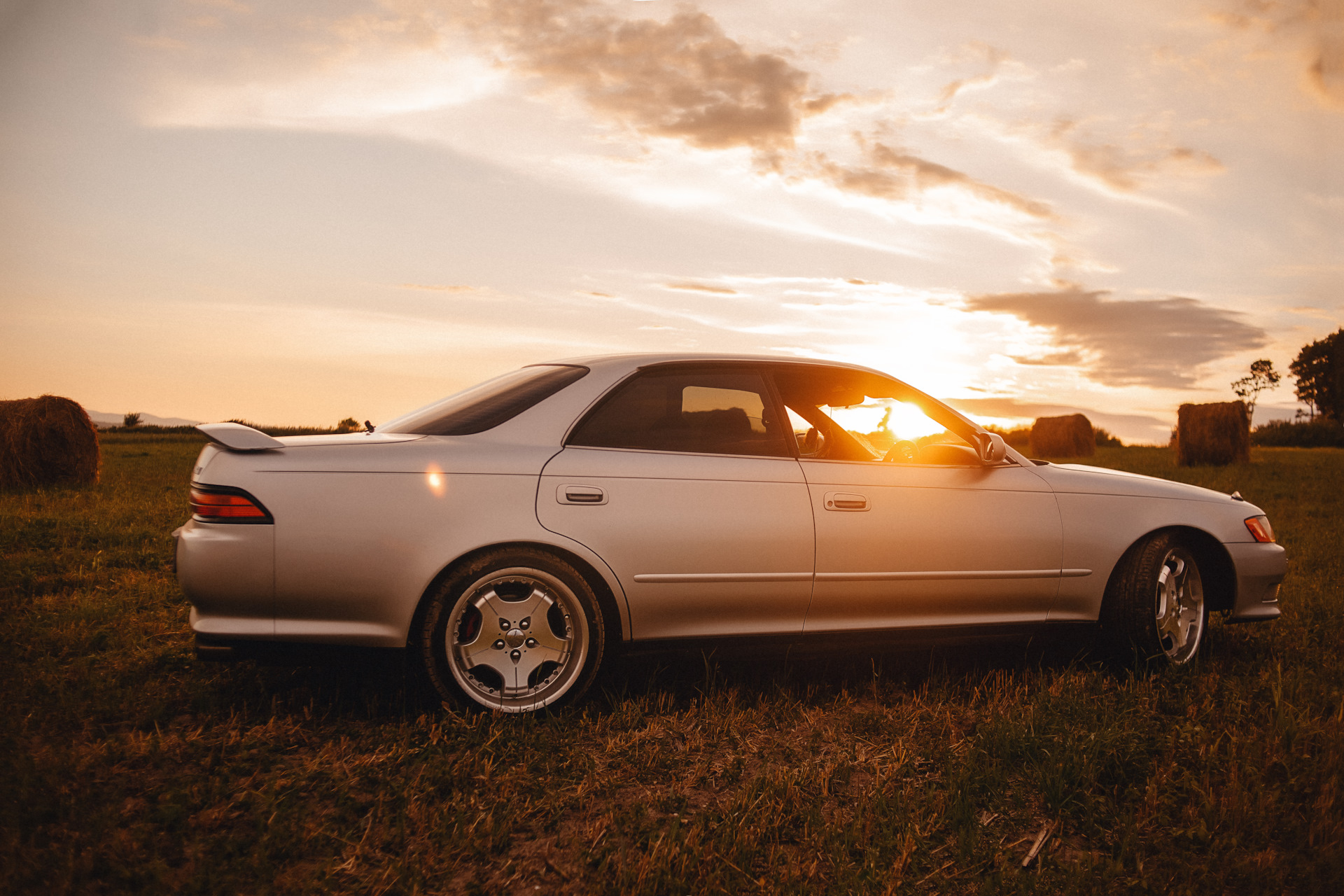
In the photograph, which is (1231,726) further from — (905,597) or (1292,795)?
(905,597)

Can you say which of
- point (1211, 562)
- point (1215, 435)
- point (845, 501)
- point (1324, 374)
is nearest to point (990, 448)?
point (845, 501)

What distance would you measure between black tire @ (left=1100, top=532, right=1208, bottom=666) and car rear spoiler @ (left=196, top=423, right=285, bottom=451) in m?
3.92

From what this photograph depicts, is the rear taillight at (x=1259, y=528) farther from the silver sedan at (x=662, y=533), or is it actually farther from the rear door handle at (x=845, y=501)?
the rear door handle at (x=845, y=501)

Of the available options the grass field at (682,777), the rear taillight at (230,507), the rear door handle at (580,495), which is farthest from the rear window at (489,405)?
the grass field at (682,777)

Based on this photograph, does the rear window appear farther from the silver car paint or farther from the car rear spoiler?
the car rear spoiler

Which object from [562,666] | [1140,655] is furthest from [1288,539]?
[562,666]

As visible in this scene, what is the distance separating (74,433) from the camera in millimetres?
12195

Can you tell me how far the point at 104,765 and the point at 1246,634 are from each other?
574 centimetres

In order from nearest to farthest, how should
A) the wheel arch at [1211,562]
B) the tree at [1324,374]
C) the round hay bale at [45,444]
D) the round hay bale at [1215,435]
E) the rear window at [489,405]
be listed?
the rear window at [489,405] < the wheel arch at [1211,562] < the round hay bale at [45,444] < the round hay bale at [1215,435] < the tree at [1324,374]

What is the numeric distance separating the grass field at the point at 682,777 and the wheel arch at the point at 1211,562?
318 millimetres

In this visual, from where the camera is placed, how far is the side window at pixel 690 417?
12.0ft

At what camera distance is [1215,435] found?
67.6ft

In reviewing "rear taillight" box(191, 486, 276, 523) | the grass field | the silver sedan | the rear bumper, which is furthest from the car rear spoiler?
the rear bumper

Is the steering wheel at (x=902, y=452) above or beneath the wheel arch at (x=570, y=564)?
above
